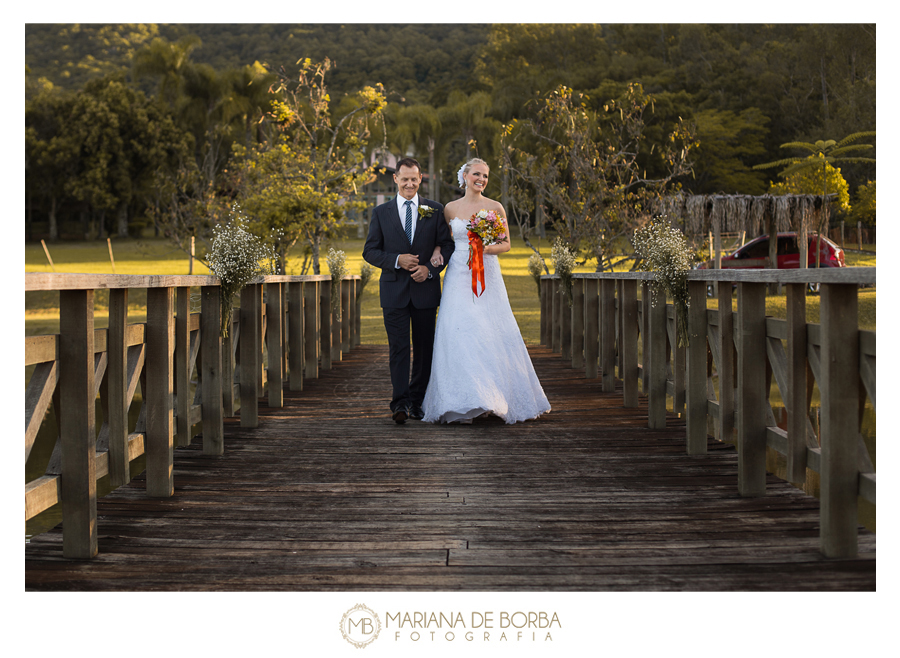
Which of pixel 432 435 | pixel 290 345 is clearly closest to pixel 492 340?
pixel 432 435

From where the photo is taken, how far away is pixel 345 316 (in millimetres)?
10820

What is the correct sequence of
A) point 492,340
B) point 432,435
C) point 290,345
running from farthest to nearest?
point 290,345 → point 492,340 → point 432,435

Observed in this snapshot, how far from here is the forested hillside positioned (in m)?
39.9

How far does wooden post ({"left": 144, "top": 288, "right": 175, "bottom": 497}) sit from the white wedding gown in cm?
208

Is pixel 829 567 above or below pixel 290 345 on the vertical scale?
below

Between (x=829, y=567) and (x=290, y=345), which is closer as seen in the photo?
(x=829, y=567)

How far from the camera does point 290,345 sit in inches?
276

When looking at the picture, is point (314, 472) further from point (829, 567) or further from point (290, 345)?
point (290, 345)

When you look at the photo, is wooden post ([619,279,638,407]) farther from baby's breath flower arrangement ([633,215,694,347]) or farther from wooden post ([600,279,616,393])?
baby's breath flower arrangement ([633,215,694,347])

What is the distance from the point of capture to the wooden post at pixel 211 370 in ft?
14.0

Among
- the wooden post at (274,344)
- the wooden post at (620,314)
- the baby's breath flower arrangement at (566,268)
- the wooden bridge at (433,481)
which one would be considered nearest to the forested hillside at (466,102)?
the baby's breath flower arrangement at (566,268)

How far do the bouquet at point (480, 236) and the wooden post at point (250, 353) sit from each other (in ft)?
4.91
